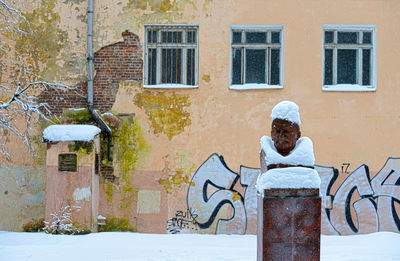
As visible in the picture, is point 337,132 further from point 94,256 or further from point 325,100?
point 94,256

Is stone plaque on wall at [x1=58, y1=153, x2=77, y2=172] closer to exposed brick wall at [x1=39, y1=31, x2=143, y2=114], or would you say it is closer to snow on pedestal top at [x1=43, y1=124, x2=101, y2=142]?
snow on pedestal top at [x1=43, y1=124, x2=101, y2=142]

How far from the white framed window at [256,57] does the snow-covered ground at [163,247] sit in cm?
345

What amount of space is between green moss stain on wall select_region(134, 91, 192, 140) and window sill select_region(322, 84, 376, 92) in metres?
3.13

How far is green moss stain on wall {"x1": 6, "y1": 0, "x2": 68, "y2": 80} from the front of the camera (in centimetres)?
992

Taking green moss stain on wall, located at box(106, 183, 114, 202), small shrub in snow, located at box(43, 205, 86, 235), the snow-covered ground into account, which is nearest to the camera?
the snow-covered ground

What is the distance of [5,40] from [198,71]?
4.46m

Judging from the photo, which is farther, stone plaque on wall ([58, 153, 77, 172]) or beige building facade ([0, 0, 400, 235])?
beige building facade ([0, 0, 400, 235])

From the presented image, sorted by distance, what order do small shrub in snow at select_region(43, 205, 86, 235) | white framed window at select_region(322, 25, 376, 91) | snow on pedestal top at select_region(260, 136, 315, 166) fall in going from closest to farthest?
snow on pedestal top at select_region(260, 136, 315, 166) → small shrub in snow at select_region(43, 205, 86, 235) → white framed window at select_region(322, 25, 376, 91)

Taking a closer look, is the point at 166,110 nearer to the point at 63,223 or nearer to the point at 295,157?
the point at 63,223

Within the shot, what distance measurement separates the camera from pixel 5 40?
1001 cm

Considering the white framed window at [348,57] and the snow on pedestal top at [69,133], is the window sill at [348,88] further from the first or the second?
the snow on pedestal top at [69,133]

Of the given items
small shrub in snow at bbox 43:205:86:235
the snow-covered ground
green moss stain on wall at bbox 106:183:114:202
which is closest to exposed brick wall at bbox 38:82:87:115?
green moss stain on wall at bbox 106:183:114:202

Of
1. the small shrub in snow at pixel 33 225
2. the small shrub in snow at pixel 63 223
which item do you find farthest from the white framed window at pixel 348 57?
the small shrub in snow at pixel 33 225

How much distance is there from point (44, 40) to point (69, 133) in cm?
241
